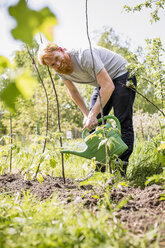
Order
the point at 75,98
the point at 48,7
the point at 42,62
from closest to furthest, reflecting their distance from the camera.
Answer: the point at 48,7, the point at 42,62, the point at 75,98

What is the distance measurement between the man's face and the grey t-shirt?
51mm

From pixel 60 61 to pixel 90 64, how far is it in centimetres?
30

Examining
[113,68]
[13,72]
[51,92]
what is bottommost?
[13,72]

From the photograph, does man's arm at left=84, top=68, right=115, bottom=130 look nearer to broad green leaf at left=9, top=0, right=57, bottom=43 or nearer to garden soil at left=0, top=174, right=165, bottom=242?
garden soil at left=0, top=174, right=165, bottom=242

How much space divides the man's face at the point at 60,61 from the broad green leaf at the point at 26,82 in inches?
70.7

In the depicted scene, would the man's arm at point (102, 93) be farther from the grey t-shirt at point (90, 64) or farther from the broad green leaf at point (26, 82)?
the broad green leaf at point (26, 82)

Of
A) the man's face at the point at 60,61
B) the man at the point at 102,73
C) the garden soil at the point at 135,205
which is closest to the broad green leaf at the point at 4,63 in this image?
the garden soil at the point at 135,205

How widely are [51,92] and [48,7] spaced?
949 centimetres

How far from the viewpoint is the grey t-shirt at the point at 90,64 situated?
6.91ft

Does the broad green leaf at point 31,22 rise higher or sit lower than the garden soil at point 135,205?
higher

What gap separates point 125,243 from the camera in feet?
2.75

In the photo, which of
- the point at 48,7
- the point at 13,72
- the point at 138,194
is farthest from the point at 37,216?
the point at 48,7

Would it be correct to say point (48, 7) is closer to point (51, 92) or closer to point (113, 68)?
point (113, 68)

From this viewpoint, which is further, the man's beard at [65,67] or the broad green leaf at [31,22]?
the man's beard at [65,67]
